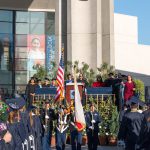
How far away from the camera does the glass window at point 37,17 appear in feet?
121

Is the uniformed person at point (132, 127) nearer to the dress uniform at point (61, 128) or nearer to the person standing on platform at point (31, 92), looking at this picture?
the dress uniform at point (61, 128)

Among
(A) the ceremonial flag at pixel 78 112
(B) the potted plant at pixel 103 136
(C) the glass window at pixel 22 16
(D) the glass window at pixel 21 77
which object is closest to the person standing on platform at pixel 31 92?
(B) the potted plant at pixel 103 136

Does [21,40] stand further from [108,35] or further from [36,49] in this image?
[108,35]

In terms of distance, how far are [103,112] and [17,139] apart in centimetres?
1227

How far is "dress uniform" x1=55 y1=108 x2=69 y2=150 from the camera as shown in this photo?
17487 mm

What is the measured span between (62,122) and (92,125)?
3.63 ft

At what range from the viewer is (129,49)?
5634cm

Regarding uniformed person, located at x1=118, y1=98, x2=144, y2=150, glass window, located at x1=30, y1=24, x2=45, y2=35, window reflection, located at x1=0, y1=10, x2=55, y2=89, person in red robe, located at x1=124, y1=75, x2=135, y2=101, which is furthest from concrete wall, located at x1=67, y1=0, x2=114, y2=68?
uniformed person, located at x1=118, y1=98, x2=144, y2=150

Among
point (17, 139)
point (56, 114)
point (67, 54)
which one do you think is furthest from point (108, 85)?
point (17, 139)

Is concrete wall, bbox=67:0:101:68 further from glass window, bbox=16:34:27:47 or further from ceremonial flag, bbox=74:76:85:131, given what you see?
ceremonial flag, bbox=74:76:85:131

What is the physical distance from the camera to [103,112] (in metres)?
21.7

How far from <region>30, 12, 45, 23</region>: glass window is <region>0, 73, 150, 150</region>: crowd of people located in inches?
565

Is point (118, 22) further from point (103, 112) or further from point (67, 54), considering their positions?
point (103, 112)

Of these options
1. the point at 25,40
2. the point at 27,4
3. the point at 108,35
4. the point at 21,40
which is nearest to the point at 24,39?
the point at 25,40
